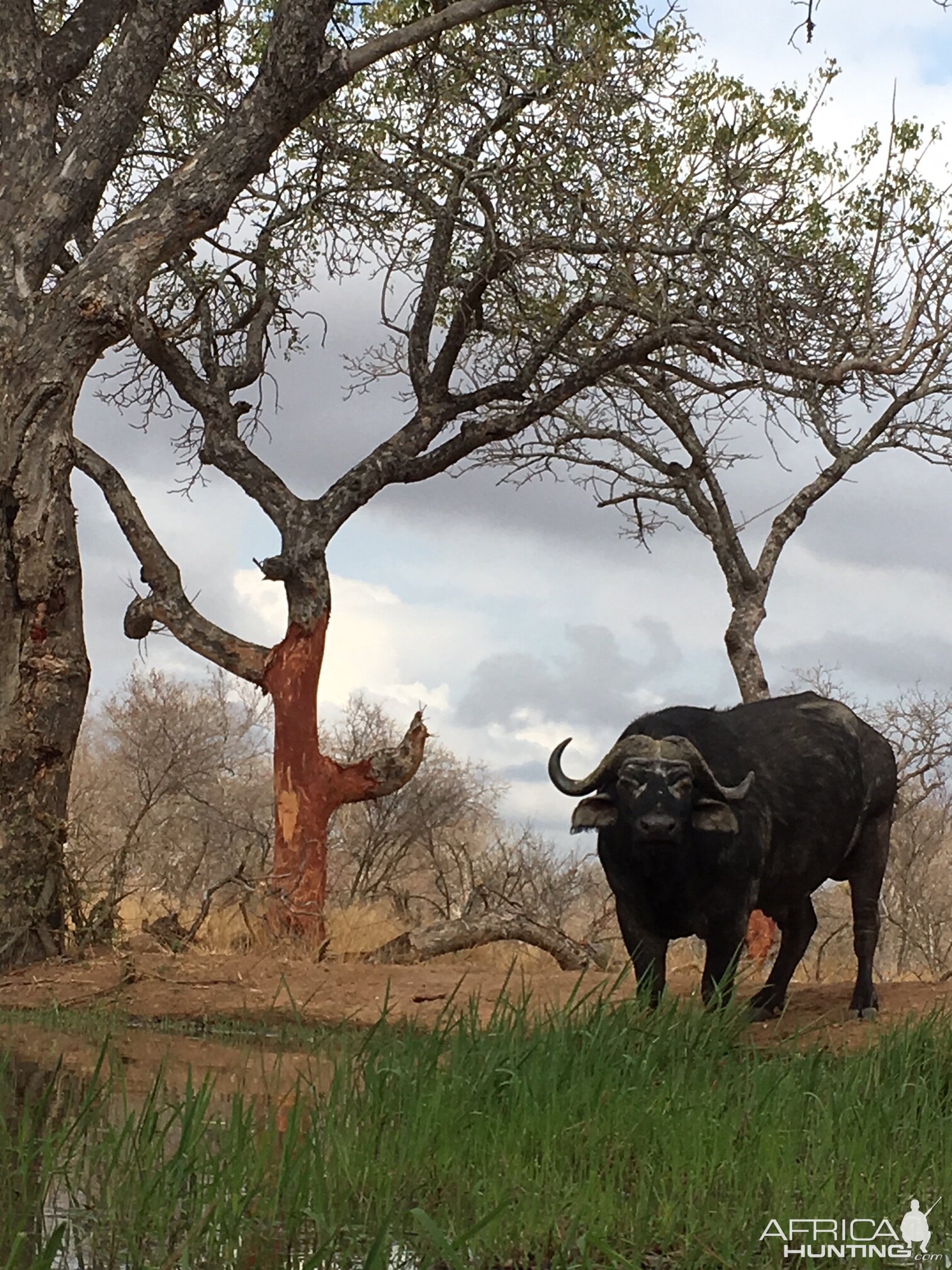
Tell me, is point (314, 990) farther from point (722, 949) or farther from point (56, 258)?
point (56, 258)

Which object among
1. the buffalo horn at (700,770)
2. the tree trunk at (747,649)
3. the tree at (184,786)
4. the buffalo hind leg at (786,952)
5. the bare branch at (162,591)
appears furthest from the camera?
the tree at (184,786)

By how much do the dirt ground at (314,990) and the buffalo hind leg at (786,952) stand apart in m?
0.15

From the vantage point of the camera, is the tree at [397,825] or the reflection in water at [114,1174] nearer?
the reflection in water at [114,1174]

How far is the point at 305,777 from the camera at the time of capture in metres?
14.9

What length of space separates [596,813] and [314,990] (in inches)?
158

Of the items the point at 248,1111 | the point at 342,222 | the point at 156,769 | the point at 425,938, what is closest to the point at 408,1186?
the point at 248,1111

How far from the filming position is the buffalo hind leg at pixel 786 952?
9.84 m

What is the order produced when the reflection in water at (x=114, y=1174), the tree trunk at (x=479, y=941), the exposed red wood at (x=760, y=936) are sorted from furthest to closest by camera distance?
the exposed red wood at (x=760, y=936), the tree trunk at (x=479, y=941), the reflection in water at (x=114, y=1174)

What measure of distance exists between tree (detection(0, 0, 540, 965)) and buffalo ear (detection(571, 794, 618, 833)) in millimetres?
3628

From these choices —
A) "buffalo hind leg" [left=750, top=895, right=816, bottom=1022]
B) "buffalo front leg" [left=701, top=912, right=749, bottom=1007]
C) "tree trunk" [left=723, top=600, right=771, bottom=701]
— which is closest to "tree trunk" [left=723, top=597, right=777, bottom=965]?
"tree trunk" [left=723, top=600, right=771, bottom=701]

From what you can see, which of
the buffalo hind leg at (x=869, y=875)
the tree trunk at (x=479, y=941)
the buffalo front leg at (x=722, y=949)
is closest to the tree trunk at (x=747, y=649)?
the tree trunk at (x=479, y=941)

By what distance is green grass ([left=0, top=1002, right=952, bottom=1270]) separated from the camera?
4.22 metres

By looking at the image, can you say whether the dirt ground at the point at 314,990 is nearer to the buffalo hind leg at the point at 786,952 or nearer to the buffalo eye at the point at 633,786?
the buffalo hind leg at the point at 786,952

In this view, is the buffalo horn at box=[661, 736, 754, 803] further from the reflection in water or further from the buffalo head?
the reflection in water
